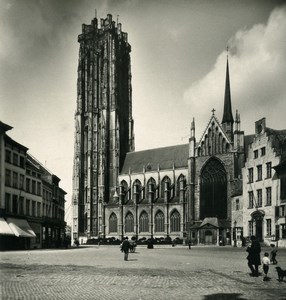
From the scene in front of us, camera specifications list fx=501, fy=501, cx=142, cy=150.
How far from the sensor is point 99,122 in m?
98.1

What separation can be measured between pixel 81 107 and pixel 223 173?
37991 mm

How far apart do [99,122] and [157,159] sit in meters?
13.5

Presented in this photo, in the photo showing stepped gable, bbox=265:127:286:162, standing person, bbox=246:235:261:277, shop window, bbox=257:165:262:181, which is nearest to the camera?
standing person, bbox=246:235:261:277

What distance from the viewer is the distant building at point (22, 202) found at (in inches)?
1538

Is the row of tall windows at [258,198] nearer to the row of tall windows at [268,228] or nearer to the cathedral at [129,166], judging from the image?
the row of tall windows at [268,228]

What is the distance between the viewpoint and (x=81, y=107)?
10038cm

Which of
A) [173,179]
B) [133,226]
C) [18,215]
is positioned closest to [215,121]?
[173,179]

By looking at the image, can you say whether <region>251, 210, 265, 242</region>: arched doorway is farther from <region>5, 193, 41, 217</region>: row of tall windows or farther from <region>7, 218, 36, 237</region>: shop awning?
<region>7, 218, 36, 237</region>: shop awning

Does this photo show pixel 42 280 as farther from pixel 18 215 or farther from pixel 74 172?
pixel 74 172

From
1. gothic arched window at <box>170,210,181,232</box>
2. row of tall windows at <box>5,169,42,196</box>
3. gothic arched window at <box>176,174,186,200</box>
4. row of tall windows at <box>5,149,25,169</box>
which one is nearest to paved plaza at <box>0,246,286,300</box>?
row of tall windows at <box>5,169,42,196</box>

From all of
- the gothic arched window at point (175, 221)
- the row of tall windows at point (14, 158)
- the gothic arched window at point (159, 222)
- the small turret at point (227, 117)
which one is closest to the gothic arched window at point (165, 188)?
the gothic arched window at point (159, 222)

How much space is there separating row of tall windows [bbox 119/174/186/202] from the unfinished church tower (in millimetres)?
3355

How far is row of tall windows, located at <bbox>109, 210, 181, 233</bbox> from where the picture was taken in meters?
83.8

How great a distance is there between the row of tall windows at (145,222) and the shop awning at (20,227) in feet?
139
